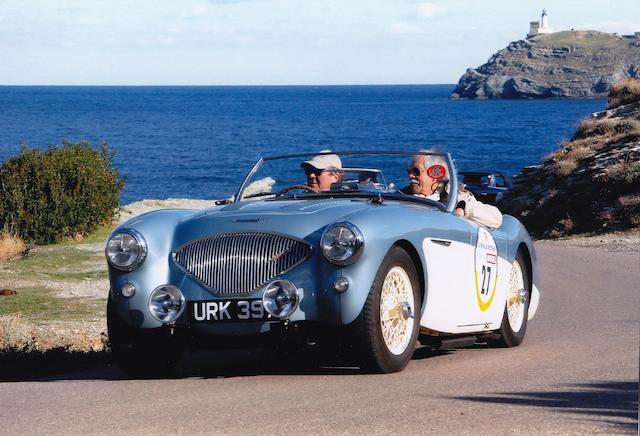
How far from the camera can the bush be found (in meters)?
23.2

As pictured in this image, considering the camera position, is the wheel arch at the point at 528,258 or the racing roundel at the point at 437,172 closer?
the racing roundel at the point at 437,172

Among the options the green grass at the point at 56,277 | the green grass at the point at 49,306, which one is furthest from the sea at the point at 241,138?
the green grass at the point at 49,306

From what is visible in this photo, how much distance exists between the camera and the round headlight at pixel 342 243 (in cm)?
705

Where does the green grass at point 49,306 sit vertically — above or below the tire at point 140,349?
below

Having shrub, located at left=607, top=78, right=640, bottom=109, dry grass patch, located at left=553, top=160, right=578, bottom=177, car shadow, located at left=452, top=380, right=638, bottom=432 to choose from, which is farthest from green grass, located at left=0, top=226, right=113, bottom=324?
shrub, located at left=607, top=78, right=640, bottom=109

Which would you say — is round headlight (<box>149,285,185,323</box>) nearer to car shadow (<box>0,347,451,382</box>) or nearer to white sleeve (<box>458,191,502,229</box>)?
car shadow (<box>0,347,451,382</box>)

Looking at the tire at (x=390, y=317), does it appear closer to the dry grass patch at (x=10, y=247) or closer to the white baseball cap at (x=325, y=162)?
the white baseball cap at (x=325, y=162)

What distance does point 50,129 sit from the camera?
123m

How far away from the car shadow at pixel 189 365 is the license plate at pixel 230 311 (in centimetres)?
56

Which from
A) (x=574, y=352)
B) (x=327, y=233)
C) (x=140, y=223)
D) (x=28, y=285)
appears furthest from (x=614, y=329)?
(x=28, y=285)

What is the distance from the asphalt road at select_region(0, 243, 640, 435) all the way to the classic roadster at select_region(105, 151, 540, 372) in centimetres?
26

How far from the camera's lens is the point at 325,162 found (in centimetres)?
890

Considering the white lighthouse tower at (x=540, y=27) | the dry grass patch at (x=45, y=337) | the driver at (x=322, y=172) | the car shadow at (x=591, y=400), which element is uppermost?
the white lighthouse tower at (x=540, y=27)

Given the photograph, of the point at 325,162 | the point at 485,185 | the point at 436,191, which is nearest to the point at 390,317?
the point at 436,191
